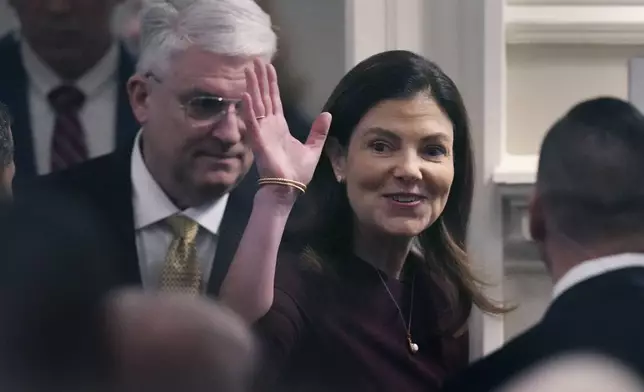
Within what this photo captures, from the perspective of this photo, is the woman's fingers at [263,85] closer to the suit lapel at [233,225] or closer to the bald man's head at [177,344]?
the suit lapel at [233,225]

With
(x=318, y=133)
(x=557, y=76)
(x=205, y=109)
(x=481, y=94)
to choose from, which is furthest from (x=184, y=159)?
(x=557, y=76)

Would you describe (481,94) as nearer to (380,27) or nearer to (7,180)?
(380,27)

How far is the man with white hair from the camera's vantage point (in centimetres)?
108

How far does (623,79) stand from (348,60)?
0.36 meters

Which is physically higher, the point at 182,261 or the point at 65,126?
the point at 65,126

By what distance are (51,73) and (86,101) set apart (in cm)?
5

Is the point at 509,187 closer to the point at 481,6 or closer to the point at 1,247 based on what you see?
the point at 481,6

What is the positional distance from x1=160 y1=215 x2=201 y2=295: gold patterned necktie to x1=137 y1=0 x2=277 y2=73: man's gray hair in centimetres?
19

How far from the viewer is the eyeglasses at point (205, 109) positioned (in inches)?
42.5

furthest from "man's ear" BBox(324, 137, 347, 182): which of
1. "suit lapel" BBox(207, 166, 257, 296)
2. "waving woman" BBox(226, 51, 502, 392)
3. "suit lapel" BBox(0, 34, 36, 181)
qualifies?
"suit lapel" BBox(0, 34, 36, 181)

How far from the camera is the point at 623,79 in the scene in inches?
46.9

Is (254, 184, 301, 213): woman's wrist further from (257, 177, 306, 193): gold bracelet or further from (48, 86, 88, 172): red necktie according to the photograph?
(48, 86, 88, 172): red necktie

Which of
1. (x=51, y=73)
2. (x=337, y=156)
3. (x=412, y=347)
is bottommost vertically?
(x=412, y=347)

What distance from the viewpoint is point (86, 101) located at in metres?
1.10
